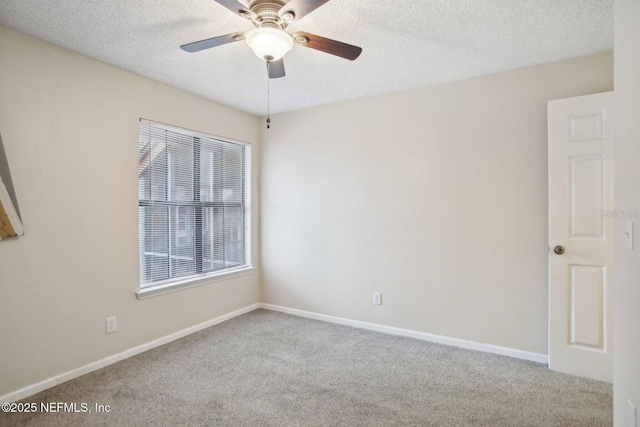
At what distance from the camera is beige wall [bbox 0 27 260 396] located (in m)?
2.19

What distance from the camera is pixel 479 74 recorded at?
2881 mm

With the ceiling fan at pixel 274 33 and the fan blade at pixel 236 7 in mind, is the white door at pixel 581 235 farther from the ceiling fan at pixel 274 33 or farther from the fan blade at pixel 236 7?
the fan blade at pixel 236 7

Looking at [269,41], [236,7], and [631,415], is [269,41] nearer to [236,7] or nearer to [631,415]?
[236,7]

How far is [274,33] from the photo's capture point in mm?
1757

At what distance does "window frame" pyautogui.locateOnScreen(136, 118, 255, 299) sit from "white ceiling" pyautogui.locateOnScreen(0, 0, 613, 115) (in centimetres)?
64

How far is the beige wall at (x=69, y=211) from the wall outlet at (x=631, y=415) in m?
3.28

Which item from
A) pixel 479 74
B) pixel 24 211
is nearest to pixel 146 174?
pixel 24 211

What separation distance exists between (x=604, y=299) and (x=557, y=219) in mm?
632

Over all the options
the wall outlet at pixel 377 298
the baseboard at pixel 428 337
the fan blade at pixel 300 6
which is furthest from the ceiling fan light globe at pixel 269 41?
the baseboard at pixel 428 337

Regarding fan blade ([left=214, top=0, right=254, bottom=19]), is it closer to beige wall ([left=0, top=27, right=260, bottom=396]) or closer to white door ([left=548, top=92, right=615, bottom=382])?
beige wall ([left=0, top=27, right=260, bottom=396])

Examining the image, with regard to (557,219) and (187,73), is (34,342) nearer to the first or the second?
(187,73)

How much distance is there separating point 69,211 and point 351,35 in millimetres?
2402

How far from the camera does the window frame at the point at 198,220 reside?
303cm

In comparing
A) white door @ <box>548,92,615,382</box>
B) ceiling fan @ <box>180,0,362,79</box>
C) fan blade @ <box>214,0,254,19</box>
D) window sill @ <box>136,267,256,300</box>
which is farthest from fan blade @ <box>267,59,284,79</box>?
window sill @ <box>136,267,256,300</box>
